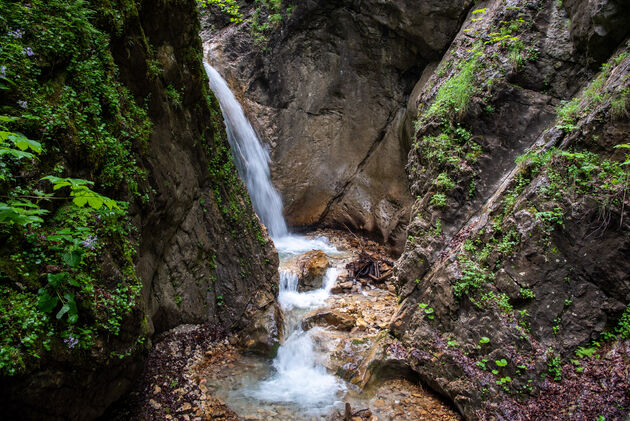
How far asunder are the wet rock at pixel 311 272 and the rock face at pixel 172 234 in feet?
4.23

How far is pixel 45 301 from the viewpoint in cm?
214

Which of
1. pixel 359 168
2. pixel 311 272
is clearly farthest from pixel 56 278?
pixel 359 168

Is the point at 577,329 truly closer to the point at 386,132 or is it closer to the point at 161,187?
the point at 161,187

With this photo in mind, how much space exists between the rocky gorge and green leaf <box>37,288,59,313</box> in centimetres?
1

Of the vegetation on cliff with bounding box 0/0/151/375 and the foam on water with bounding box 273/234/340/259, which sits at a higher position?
the vegetation on cliff with bounding box 0/0/151/375

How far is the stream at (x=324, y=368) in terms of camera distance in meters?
4.58

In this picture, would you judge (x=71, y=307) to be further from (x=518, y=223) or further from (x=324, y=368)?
(x=518, y=223)

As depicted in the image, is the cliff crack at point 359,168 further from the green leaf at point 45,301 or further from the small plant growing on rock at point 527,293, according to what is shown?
the green leaf at point 45,301

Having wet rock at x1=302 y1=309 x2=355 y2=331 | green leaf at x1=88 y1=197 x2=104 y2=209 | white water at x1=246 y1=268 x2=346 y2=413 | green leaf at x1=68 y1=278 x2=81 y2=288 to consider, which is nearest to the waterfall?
white water at x1=246 y1=268 x2=346 y2=413

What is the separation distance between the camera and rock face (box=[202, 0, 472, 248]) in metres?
11.4

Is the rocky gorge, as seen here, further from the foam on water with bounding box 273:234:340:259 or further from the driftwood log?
the foam on water with bounding box 273:234:340:259

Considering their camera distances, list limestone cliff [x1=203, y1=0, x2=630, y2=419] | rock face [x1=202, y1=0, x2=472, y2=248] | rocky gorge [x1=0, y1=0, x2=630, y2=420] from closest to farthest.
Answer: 1. rocky gorge [x1=0, y1=0, x2=630, y2=420]
2. limestone cliff [x1=203, y1=0, x2=630, y2=419]
3. rock face [x1=202, y1=0, x2=472, y2=248]

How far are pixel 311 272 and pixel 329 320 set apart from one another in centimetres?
186

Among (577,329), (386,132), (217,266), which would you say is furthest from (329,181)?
(577,329)
